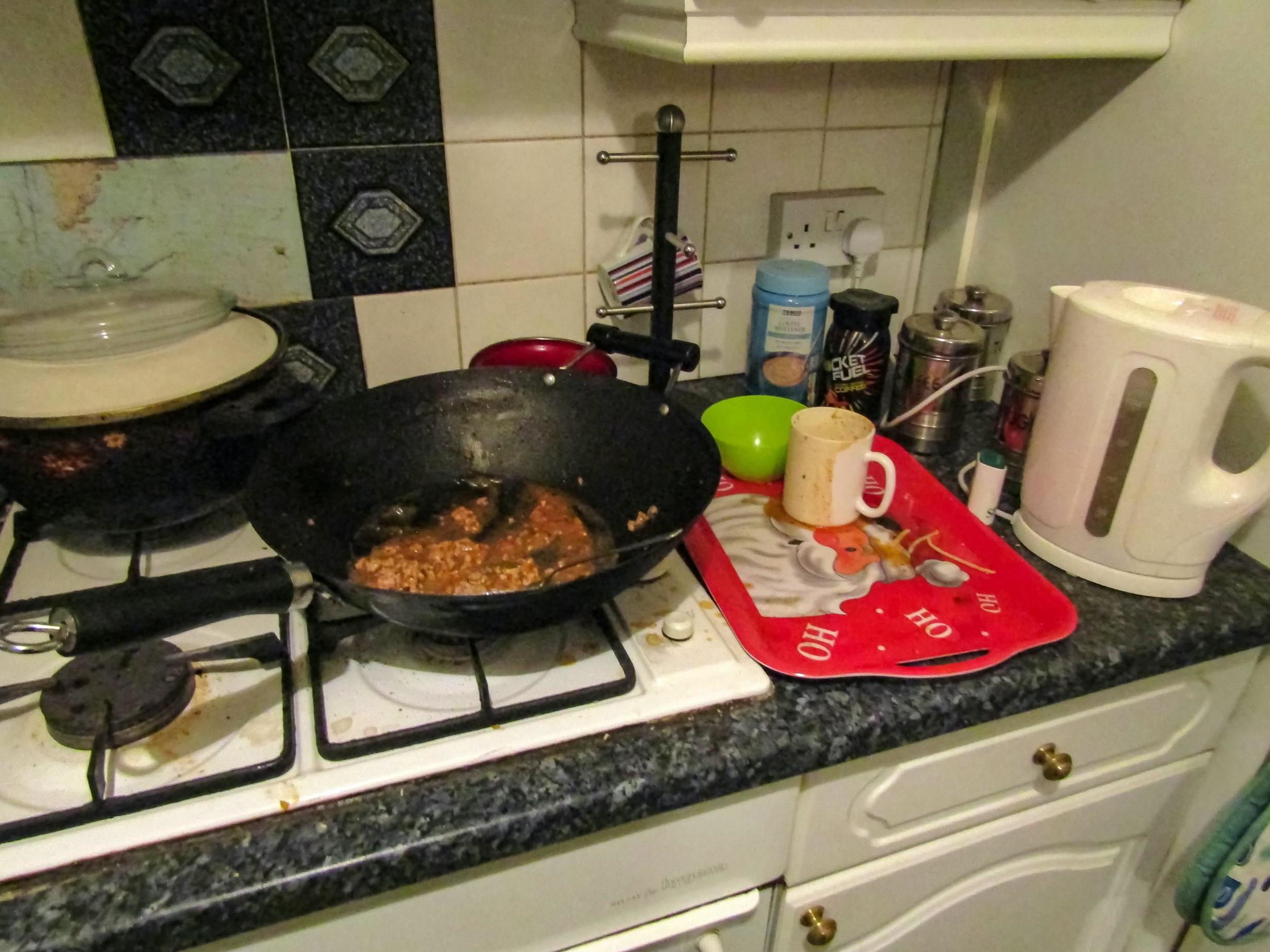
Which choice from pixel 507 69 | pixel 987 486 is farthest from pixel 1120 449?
pixel 507 69

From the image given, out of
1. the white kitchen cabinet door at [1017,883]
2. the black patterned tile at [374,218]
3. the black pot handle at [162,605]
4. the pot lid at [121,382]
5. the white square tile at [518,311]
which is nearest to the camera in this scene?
the black pot handle at [162,605]

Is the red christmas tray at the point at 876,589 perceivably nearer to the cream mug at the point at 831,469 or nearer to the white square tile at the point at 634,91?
the cream mug at the point at 831,469

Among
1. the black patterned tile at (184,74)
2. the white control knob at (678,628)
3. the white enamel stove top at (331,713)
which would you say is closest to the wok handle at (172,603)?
the white enamel stove top at (331,713)

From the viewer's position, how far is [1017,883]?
2.77 ft

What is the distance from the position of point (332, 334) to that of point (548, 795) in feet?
1.88

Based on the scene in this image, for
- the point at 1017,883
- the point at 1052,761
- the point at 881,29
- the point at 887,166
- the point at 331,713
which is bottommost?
the point at 1017,883

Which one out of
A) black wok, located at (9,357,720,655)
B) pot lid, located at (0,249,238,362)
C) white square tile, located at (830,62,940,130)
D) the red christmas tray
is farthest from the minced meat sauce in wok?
white square tile, located at (830,62,940,130)

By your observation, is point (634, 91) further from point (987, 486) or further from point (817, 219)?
point (987, 486)

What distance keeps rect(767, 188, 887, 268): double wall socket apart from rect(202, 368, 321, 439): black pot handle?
0.57 m

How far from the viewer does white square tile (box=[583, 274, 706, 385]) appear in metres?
1.04

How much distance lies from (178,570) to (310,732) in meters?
0.25

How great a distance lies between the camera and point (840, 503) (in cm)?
81

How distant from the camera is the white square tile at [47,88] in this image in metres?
0.73

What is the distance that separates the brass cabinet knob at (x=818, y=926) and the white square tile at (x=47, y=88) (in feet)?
2.95
